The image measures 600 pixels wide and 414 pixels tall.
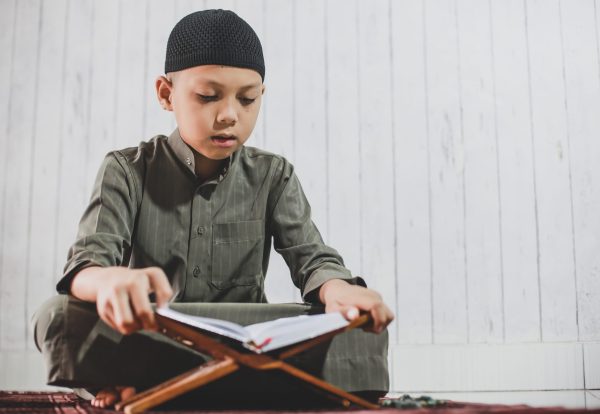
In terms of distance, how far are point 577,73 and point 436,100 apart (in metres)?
0.52

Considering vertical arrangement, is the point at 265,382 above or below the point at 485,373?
above

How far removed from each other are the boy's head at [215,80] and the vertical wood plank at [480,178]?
44.9 inches

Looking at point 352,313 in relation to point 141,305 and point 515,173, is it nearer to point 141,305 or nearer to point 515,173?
point 141,305

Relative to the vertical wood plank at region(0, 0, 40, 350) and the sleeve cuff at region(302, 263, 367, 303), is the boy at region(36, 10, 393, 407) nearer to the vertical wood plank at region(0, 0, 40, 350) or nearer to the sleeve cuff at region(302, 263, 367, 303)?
the sleeve cuff at region(302, 263, 367, 303)

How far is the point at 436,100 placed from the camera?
2.21 metres

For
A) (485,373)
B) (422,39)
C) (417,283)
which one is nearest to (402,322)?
(417,283)

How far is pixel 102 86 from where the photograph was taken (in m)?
2.19

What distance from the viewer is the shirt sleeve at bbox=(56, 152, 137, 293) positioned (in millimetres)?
1090

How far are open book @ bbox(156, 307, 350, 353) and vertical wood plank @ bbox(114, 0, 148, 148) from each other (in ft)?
4.63

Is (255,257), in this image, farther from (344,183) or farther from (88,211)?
(344,183)

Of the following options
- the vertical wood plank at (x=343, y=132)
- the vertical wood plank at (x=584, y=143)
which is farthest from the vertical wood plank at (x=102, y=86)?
the vertical wood plank at (x=584, y=143)

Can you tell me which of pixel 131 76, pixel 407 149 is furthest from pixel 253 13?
pixel 407 149

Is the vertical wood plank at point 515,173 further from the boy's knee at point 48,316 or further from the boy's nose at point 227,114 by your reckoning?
the boy's knee at point 48,316

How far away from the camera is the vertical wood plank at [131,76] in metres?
2.18
